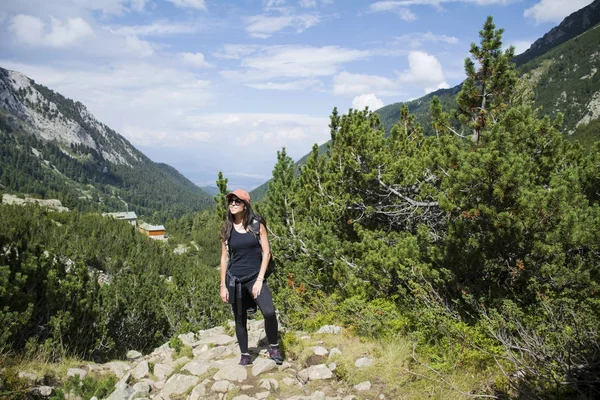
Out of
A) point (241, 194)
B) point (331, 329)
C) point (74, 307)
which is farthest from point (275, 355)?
point (74, 307)

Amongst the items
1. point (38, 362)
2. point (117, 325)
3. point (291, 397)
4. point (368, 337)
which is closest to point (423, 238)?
point (368, 337)

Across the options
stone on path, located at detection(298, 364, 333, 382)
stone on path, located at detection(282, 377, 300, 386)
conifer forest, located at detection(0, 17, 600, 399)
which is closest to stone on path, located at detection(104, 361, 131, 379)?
conifer forest, located at detection(0, 17, 600, 399)

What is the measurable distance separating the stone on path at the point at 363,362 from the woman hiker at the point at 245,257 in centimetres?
114

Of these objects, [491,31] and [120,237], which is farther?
[120,237]

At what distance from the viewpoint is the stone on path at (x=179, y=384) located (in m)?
4.24

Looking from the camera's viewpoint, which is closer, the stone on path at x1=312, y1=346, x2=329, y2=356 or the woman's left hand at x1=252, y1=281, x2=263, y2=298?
the woman's left hand at x1=252, y1=281, x2=263, y2=298

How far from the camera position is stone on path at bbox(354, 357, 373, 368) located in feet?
14.4

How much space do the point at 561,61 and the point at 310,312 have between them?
182m

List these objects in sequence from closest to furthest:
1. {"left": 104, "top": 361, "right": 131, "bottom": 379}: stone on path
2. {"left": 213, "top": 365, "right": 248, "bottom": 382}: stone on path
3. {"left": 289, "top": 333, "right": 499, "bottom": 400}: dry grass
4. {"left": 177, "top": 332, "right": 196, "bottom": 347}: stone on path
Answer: {"left": 289, "top": 333, "right": 499, "bottom": 400}: dry grass < {"left": 213, "top": 365, "right": 248, "bottom": 382}: stone on path < {"left": 104, "top": 361, "right": 131, "bottom": 379}: stone on path < {"left": 177, "top": 332, "right": 196, "bottom": 347}: stone on path

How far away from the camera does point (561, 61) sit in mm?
143375

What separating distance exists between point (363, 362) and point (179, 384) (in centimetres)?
228

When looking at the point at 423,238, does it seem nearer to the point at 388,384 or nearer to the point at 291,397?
the point at 388,384

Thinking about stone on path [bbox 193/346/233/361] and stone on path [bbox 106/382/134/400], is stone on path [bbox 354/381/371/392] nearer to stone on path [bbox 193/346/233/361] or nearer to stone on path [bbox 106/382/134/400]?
stone on path [bbox 193/346/233/361]

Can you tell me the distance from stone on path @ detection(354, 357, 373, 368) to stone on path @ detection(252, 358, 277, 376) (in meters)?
1.05
